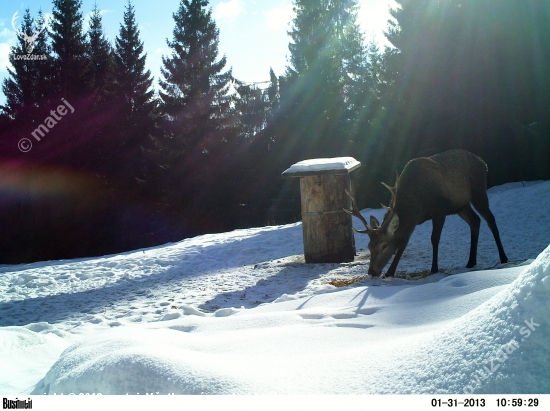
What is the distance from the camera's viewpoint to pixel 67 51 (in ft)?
75.8

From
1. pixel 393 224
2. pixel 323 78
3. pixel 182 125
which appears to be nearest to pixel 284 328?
pixel 393 224

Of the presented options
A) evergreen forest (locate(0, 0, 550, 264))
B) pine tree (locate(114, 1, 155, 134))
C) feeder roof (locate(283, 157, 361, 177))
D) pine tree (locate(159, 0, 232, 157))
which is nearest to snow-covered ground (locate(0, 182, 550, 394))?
feeder roof (locate(283, 157, 361, 177))

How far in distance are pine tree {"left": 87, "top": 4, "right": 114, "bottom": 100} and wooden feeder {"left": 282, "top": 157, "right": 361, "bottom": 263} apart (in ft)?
67.9

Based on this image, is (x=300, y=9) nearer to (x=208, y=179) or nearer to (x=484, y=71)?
(x=208, y=179)

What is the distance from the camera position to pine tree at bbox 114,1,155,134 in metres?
27.2

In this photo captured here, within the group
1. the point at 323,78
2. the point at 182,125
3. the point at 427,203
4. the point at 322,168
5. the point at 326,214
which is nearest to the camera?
the point at 427,203

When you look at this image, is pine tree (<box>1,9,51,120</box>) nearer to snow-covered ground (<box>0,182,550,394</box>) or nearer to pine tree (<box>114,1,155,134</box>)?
pine tree (<box>114,1,155,134</box>)

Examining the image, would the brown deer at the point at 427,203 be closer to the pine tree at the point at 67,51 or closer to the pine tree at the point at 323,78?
the pine tree at the point at 323,78

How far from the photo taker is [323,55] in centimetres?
2303

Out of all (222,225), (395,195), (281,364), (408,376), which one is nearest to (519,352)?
(408,376)

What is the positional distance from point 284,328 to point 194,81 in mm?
23233

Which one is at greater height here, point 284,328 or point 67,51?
point 67,51

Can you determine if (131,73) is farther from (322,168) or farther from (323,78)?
(322,168)

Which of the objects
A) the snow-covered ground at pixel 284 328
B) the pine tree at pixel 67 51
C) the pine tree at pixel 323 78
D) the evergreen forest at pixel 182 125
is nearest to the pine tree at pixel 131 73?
the evergreen forest at pixel 182 125
